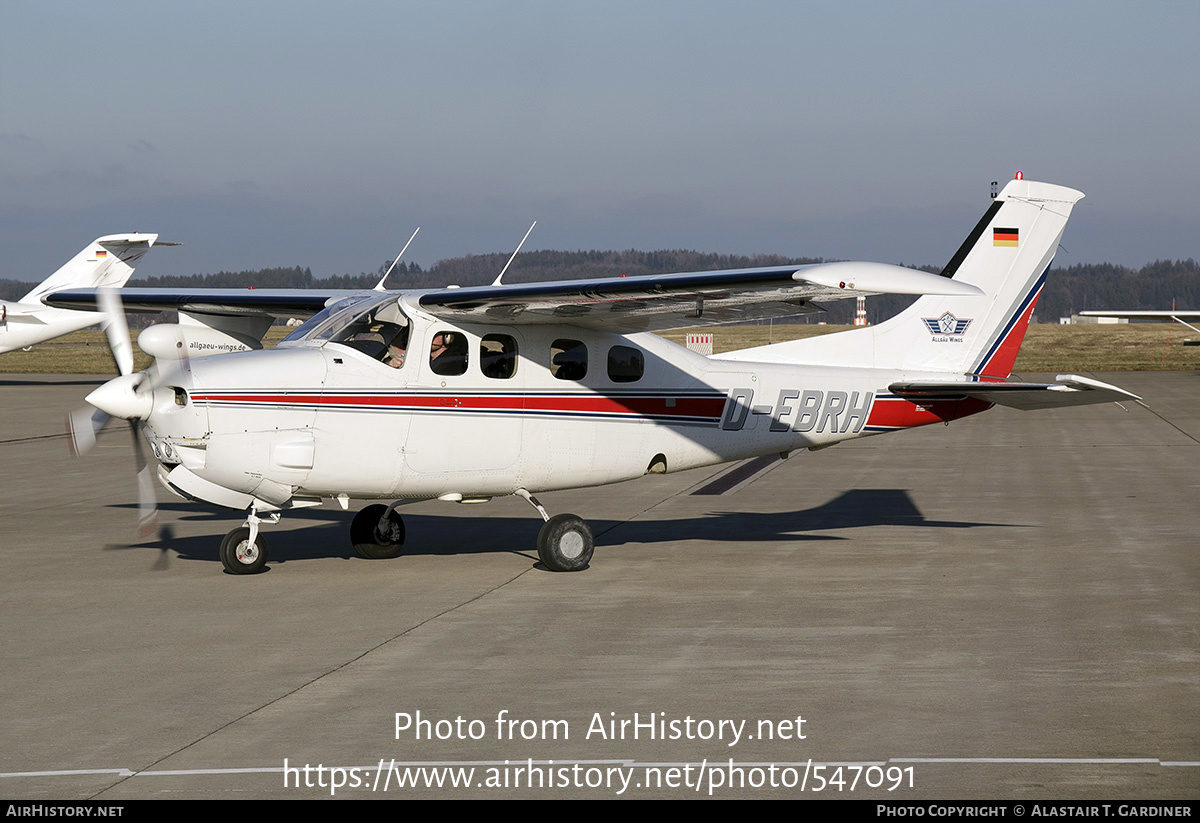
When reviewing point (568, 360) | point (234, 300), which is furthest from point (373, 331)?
point (234, 300)

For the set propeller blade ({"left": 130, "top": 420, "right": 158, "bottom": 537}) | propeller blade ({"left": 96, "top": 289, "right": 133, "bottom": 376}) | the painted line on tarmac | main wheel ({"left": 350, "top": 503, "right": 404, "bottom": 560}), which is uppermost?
propeller blade ({"left": 96, "top": 289, "right": 133, "bottom": 376})

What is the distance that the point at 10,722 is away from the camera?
591cm

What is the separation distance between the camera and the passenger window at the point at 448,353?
1004 centimetres

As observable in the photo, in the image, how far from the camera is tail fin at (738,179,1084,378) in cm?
1211

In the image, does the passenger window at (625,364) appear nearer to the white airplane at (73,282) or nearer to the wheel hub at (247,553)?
the wheel hub at (247,553)

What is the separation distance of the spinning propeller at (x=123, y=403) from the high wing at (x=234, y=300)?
93.8 inches

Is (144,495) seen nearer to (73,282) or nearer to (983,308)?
(983,308)

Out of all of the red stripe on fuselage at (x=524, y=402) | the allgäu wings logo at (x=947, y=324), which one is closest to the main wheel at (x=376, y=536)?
the red stripe on fuselage at (x=524, y=402)

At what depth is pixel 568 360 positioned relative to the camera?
10.6m

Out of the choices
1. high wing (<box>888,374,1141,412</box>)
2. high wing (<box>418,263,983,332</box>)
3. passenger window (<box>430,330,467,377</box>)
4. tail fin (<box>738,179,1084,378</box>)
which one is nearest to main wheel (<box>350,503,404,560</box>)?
passenger window (<box>430,330,467,377</box>)

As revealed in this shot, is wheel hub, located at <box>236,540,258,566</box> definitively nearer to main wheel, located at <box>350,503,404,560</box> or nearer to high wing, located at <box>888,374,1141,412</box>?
main wheel, located at <box>350,503,404,560</box>

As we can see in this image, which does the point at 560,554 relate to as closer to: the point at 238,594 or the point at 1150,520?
the point at 238,594

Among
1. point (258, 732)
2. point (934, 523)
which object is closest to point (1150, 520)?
point (934, 523)

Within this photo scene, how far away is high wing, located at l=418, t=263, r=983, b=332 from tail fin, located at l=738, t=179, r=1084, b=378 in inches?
93.0
